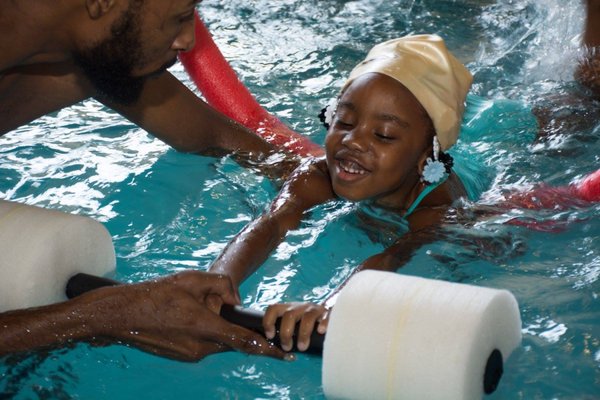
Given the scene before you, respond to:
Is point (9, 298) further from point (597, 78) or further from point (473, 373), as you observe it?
point (597, 78)

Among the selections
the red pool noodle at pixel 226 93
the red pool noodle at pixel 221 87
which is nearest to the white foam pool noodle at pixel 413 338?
the red pool noodle at pixel 226 93

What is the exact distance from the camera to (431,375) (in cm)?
188

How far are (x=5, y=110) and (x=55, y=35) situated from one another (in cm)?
67

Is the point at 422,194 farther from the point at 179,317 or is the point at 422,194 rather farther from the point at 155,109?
the point at 179,317

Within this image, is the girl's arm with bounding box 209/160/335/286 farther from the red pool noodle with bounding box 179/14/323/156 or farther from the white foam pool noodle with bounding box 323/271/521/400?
the white foam pool noodle with bounding box 323/271/521/400

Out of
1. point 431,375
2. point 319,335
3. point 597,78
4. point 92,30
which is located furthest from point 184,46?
point 597,78

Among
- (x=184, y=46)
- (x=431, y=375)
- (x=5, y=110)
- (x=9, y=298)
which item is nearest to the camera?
(x=431, y=375)

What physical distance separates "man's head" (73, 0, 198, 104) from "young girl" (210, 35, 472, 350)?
0.67 metres

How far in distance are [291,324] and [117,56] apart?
3.58 feet

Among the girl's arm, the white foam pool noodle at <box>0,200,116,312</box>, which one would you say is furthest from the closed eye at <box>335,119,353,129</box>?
the white foam pool noodle at <box>0,200,116,312</box>

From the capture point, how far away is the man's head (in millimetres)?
2590

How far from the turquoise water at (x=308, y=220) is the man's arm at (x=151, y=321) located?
20 centimetres

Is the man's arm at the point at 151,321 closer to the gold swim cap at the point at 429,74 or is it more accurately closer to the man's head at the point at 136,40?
the man's head at the point at 136,40

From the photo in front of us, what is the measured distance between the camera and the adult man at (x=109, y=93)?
7.25 ft
